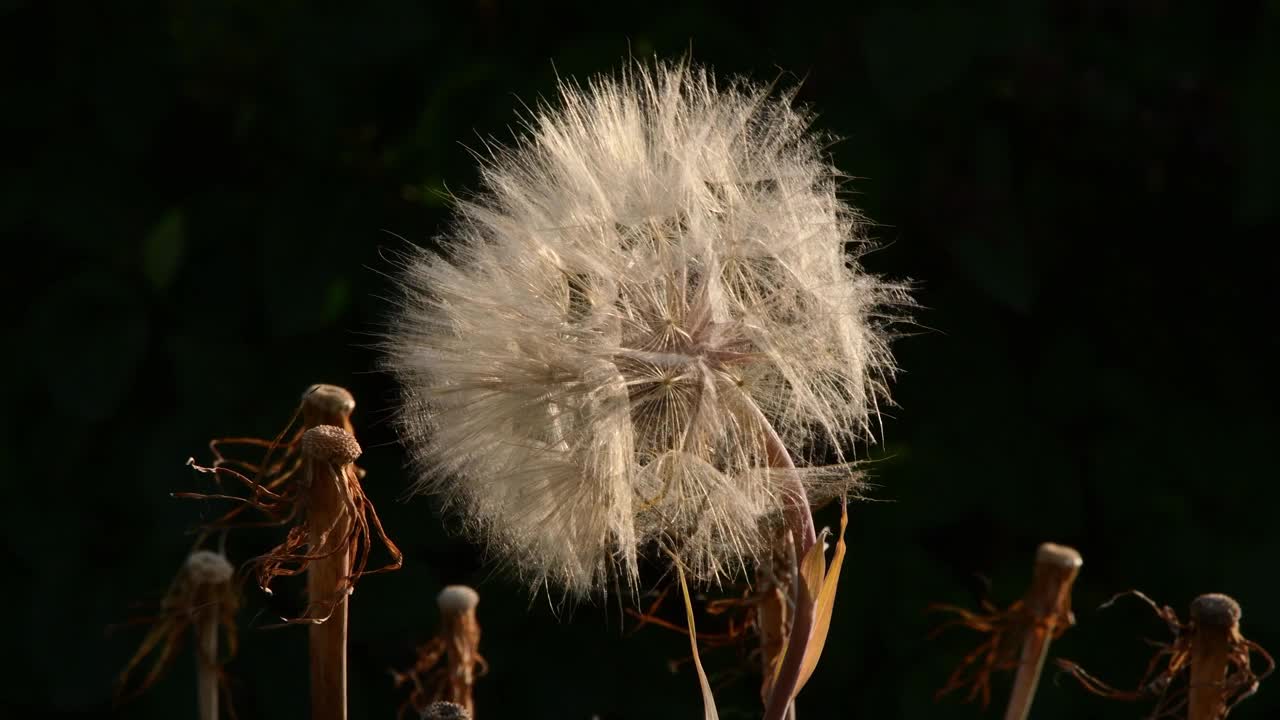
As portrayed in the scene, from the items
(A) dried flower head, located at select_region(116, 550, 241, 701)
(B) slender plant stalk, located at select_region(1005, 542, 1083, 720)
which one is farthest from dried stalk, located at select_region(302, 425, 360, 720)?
(B) slender plant stalk, located at select_region(1005, 542, 1083, 720)

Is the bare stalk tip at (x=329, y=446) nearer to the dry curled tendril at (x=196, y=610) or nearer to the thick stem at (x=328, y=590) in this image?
the thick stem at (x=328, y=590)

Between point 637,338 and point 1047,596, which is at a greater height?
point 637,338

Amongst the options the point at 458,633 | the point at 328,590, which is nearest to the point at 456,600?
the point at 458,633

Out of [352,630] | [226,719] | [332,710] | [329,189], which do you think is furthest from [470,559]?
[332,710]

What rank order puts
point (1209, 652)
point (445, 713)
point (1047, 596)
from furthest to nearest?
point (1047, 596) → point (1209, 652) → point (445, 713)

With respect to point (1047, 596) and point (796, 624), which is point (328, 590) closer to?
point (796, 624)

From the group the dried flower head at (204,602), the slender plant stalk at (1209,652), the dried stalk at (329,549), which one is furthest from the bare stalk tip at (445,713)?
the slender plant stalk at (1209,652)
